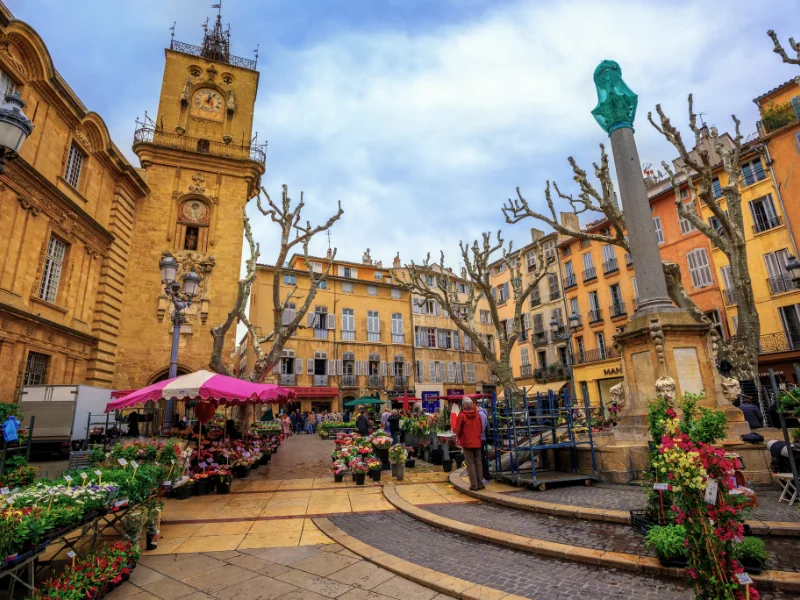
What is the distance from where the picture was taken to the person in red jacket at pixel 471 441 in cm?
774

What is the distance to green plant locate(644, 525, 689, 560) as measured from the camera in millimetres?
3926

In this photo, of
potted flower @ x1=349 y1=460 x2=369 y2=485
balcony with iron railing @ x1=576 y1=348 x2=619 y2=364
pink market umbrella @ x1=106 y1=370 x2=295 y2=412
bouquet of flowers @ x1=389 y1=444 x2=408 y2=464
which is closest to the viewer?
pink market umbrella @ x1=106 y1=370 x2=295 y2=412

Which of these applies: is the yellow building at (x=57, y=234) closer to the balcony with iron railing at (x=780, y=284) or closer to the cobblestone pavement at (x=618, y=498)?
the cobblestone pavement at (x=618, y=498)

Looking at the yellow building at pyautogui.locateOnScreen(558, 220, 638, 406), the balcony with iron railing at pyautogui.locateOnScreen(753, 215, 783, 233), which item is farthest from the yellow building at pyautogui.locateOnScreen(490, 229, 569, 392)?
the balcony with iron railing at pyautogui.locateOnScreen(753, 215, 783, 233)

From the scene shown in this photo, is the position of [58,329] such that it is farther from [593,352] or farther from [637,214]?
[593,352]

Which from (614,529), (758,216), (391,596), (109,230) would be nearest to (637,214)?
(614,529)

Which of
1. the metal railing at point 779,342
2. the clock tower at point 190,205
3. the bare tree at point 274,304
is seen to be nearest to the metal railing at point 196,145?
the clock tower at point 190,205

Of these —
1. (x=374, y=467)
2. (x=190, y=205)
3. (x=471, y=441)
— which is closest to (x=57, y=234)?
(x=190, y=205)

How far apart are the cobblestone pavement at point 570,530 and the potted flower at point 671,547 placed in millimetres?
350

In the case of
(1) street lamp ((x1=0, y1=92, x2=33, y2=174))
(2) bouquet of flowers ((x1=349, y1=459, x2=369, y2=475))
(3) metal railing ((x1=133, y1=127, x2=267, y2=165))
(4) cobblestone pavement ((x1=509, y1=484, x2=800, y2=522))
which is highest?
(3) metal railing ((x1=133, y1=127, x2=267, y2=165))

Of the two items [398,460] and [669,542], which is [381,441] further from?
[669,542]

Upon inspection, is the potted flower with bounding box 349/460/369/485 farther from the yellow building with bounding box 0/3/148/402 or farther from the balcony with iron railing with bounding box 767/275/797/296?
the balcony with iron railing with bounding box 767/275/797/296

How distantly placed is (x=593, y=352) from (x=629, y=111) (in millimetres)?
20891

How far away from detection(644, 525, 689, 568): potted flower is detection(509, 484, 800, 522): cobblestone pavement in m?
1.76
